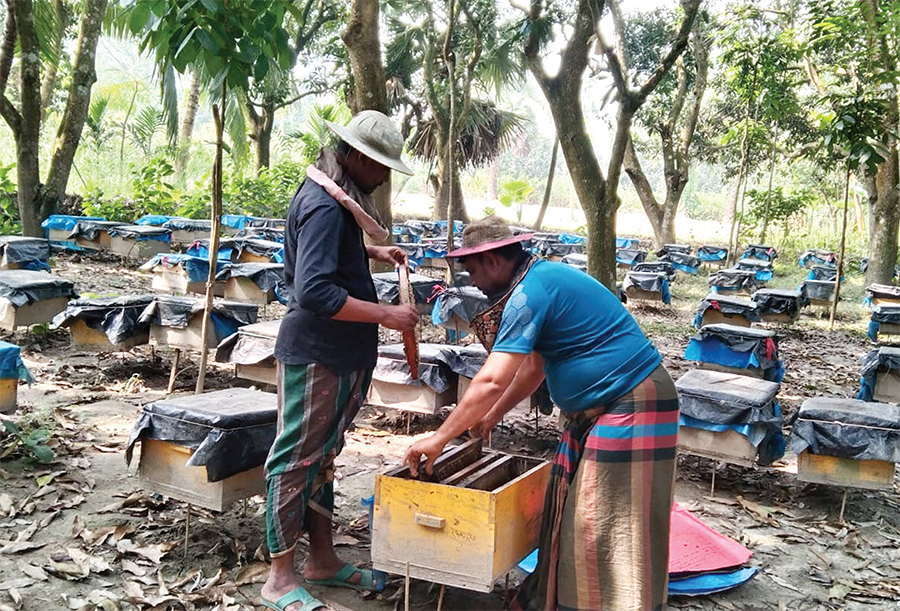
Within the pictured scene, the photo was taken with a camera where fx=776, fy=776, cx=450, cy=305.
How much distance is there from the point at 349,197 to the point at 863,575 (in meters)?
3.38

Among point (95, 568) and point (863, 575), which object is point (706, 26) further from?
point (95, 568)

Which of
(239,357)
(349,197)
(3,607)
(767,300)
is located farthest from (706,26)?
(3,607)

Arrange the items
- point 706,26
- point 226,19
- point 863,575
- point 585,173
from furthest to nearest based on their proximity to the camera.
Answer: point 706,26 → point 585,173 → point 226,19 → point 863,575

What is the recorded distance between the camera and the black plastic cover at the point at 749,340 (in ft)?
22.7

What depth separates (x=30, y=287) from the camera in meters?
6.69

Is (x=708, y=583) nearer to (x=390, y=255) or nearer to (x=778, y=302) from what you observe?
(x=390, y=255)

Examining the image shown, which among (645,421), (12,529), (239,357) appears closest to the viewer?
(645,421)

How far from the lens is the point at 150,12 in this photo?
436cm

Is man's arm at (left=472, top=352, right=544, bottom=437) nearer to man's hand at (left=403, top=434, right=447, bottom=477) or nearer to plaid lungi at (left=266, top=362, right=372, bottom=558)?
man's hand at (left=403, top=434, right=447, bottom=477)

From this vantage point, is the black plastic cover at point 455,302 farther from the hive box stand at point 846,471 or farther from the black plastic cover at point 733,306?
the hive box stand at point 846,471

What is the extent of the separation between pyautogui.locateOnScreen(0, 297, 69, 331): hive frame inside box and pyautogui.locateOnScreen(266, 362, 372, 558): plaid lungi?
453cm

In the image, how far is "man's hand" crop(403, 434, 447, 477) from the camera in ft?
9.59

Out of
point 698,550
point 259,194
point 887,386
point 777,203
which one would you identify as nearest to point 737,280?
point 887,386

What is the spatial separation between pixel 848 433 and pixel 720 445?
74cm
